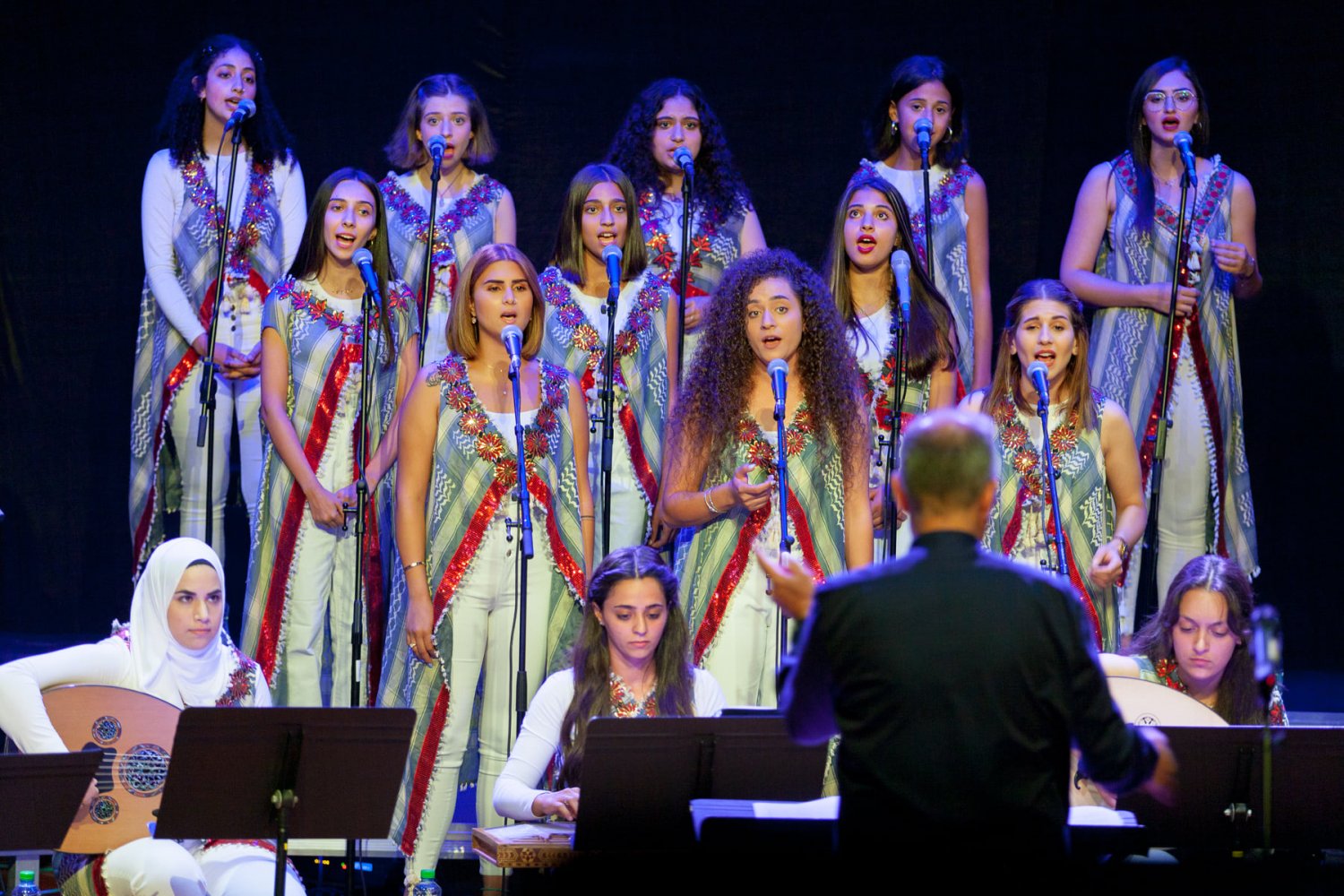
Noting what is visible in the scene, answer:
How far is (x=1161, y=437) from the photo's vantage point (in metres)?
5.21

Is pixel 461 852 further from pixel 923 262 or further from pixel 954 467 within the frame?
pixel 954 467

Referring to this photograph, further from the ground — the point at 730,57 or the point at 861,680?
the point at 730,57

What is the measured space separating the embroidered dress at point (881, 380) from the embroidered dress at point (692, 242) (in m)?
0.64

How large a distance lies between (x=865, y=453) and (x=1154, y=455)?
1.24m

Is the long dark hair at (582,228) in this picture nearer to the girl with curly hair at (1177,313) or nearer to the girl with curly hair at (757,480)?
the girl with curly hair at (757,480)

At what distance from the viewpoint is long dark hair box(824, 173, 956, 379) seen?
5.17m

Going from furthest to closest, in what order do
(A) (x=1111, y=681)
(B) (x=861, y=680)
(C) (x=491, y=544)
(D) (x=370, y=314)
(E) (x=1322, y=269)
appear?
(E) (x=1322, y=269), (D) (x=370, y=314), (C) (x=491, y=544), (A) (x=1111, y=681), (B) (x=861, y=680)

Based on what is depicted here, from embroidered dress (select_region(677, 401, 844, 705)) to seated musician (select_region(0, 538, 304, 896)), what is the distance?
Result: 3.94 feet

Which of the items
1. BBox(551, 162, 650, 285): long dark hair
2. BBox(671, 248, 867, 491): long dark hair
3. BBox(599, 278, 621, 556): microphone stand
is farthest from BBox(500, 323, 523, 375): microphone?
BBox(551, 162, 650, 285): long dark hair

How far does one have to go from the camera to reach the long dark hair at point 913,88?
18.8 feet

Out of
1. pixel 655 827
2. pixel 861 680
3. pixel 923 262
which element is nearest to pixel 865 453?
pixel 923 262

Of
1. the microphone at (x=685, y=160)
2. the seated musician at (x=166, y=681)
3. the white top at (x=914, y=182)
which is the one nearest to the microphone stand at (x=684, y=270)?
the microphone at (x=685, y=160)

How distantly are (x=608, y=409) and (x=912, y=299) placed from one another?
99 centimetres

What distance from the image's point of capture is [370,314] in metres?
5.28
